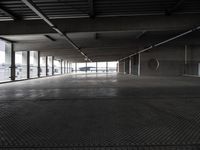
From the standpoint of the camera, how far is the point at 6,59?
731 inches

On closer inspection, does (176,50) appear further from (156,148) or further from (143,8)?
(156,148)

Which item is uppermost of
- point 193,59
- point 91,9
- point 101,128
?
point 91,9

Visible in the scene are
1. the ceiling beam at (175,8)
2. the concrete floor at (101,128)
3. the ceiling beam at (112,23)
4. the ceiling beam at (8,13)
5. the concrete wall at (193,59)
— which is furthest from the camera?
the concrete wall at (193,59)

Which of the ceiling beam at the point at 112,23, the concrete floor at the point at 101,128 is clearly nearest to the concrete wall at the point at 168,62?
the ceiling beam at the point at 112,23

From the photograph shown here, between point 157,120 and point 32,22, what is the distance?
848 centimetres

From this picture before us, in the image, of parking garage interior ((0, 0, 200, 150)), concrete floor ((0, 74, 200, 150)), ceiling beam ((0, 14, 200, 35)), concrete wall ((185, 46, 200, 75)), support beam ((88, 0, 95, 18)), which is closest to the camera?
concrete floor ((0, 74, 200, 150))

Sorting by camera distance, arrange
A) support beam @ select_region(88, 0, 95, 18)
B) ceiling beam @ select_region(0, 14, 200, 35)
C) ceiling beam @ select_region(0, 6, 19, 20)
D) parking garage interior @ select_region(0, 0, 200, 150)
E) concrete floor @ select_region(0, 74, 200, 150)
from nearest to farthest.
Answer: concrete floor @ select_region(0, 74, 200, 150)
parking garage interior @ select_region(0, 0, 200, 150)
support beam @ select_region(88, 0, 95, 18)
ceiling beam @ select_region(0, 6, 19, 20)
ceiling beam @ select_region(0, 14, 200, 35)

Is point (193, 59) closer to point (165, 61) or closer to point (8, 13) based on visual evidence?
point (165, 61)

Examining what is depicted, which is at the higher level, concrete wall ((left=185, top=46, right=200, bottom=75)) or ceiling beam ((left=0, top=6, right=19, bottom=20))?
ceiling beam ((left=0, top=6, right=19, bottom=20))

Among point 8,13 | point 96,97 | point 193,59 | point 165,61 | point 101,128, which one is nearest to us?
point 101,128

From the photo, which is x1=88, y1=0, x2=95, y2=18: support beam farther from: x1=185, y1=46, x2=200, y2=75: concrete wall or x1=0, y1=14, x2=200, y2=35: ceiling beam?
x1=185, y1=46, x2=200, y2=75: concrete wall

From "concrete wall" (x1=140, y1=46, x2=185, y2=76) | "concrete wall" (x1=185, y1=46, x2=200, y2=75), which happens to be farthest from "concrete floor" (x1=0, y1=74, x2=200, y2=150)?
"concrete wall" (x1=185, y1=46, x2=200, y2=75)

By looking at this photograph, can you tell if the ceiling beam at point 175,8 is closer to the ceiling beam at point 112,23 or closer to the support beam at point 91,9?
the ceiling beam at point 112,23

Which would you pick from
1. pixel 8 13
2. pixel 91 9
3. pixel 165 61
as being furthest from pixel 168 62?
pixel 8 13
